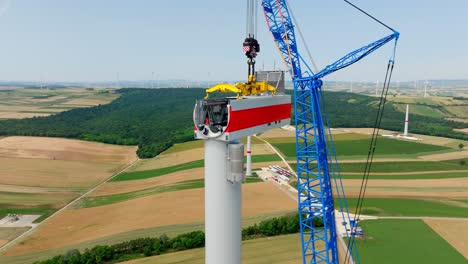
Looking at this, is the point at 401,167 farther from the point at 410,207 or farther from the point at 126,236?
the point at 126,236

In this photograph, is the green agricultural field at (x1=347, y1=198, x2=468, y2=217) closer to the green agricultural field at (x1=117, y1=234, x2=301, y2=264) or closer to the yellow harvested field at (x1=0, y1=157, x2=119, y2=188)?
the green agricultural field at (x1=117, y1=234, x2=301, y2=264)

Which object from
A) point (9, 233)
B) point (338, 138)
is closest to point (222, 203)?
point (9, 233)

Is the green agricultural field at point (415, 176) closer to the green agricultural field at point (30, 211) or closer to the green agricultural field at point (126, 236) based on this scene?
the green agricultural field at point (126, 236)

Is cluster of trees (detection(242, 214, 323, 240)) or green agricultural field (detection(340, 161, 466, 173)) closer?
cluster of trees (detection(242, 214, 323, 240))

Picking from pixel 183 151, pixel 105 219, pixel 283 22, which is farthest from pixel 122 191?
pixel 283 22

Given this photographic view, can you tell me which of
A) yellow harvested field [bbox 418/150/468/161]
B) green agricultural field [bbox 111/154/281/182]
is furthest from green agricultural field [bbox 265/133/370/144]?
yellow harvested field [bbox 418/150/468/161]
